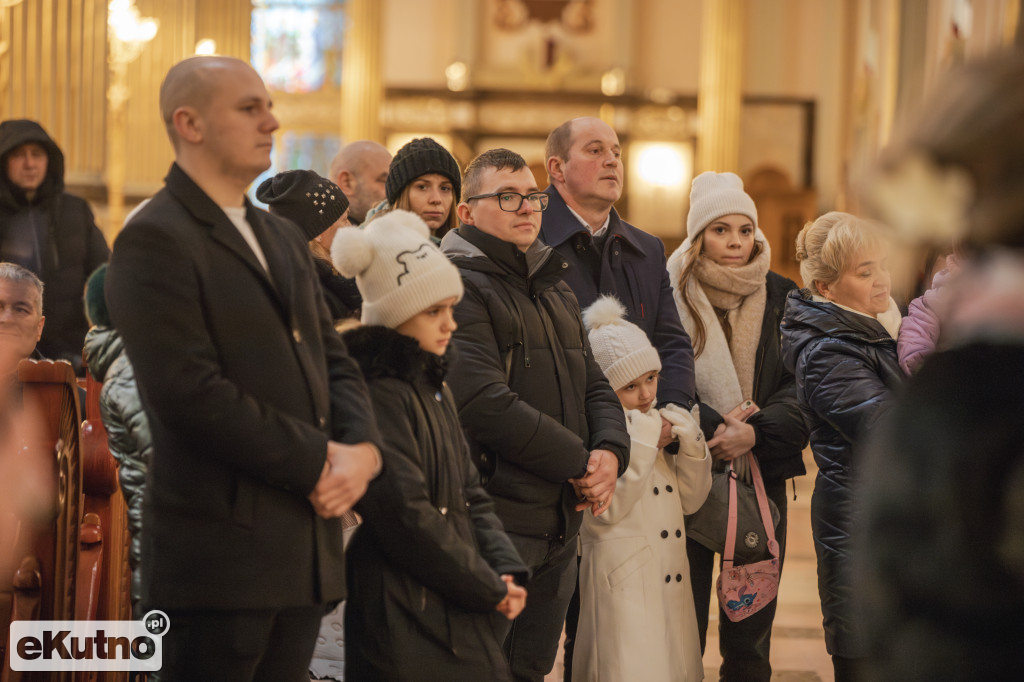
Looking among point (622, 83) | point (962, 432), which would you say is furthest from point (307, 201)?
point (622, 83)

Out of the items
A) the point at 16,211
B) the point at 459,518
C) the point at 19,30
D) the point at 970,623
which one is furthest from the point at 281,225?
the point at 19,30

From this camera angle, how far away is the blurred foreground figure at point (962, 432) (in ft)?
3.54

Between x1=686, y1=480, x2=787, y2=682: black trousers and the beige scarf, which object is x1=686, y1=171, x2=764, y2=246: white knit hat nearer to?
the beige scarf

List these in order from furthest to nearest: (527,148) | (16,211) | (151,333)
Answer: (527,148), (16,211), (151,333)

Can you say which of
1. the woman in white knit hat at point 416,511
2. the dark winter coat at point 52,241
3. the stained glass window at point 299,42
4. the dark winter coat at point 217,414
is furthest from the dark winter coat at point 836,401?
the stained glass window at point 299,42

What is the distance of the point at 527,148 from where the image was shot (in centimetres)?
1655

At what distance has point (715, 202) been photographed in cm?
380

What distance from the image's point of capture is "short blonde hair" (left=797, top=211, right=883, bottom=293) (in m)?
3.25

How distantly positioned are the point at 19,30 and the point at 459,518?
38.8 feet

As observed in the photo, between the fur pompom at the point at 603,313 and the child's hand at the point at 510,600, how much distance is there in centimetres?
129

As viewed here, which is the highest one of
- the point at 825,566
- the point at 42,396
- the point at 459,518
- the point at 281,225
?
the point at 281,225

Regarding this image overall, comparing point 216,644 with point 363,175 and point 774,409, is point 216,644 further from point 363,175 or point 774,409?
point 363,175

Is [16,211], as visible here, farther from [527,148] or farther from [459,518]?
[527,148]

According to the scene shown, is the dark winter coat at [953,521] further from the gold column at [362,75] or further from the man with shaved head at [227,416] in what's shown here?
the gold column at [362,75]
